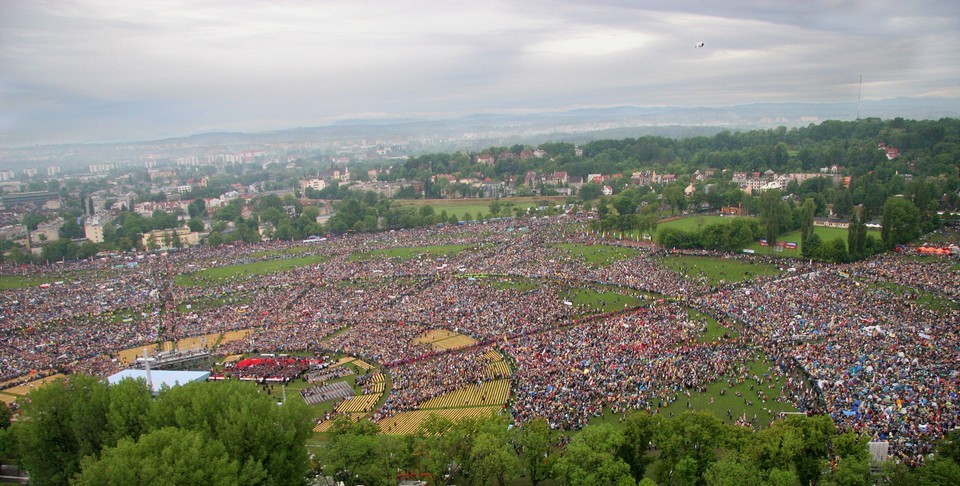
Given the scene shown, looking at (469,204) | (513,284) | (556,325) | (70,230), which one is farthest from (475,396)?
(70,230)

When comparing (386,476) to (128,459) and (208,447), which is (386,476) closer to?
(208,447)

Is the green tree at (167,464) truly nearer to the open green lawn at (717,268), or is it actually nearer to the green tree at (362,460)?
the green tree at (362,460)

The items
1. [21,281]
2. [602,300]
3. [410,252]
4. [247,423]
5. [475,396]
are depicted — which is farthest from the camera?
[410,252]

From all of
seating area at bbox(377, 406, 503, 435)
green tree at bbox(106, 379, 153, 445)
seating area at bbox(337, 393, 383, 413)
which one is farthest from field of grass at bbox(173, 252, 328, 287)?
green tree at bbox(106, 379, 153, 445)

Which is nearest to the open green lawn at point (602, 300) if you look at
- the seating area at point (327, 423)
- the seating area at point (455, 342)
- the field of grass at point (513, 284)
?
the field of grass at point (513, 284)

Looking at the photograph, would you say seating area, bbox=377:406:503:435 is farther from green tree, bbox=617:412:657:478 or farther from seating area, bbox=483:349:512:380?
green tree, bbox=617:412:657:478

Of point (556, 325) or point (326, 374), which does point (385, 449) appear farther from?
point (556, 325)
